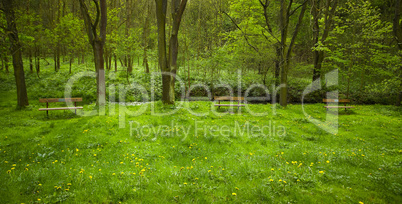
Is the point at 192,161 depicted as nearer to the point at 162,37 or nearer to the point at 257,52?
the point at 162,37

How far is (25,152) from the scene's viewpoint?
5.95 metres

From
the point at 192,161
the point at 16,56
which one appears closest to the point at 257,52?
the point at 192,161

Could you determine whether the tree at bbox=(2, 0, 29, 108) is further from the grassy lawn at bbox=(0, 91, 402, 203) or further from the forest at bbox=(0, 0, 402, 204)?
the grassy lawn at bbox=(0, 91, 402, 203)

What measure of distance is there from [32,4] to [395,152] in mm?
37614

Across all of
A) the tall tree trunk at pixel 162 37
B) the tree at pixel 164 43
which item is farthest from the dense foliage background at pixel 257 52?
the tall tree trunk at pixel 162 37

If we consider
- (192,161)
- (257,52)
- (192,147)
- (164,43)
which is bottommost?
(192,161)

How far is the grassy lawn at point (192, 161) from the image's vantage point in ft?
14.0

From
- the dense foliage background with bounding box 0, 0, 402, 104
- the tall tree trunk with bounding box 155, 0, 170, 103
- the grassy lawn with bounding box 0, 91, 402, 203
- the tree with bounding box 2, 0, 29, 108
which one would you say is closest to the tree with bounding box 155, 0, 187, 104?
the tall tree trunk with bounding box 155, 0, 170, 103

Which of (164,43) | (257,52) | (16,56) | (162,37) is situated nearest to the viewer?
(16,56)

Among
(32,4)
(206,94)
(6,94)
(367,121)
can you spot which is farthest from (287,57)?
(32,4)

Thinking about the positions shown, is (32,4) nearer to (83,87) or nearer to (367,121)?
(83,87)

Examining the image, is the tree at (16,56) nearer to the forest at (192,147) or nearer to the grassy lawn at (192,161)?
the forest at (192,147)

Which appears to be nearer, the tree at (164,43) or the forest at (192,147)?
the forest at (192,147)

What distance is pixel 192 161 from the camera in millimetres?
6055
